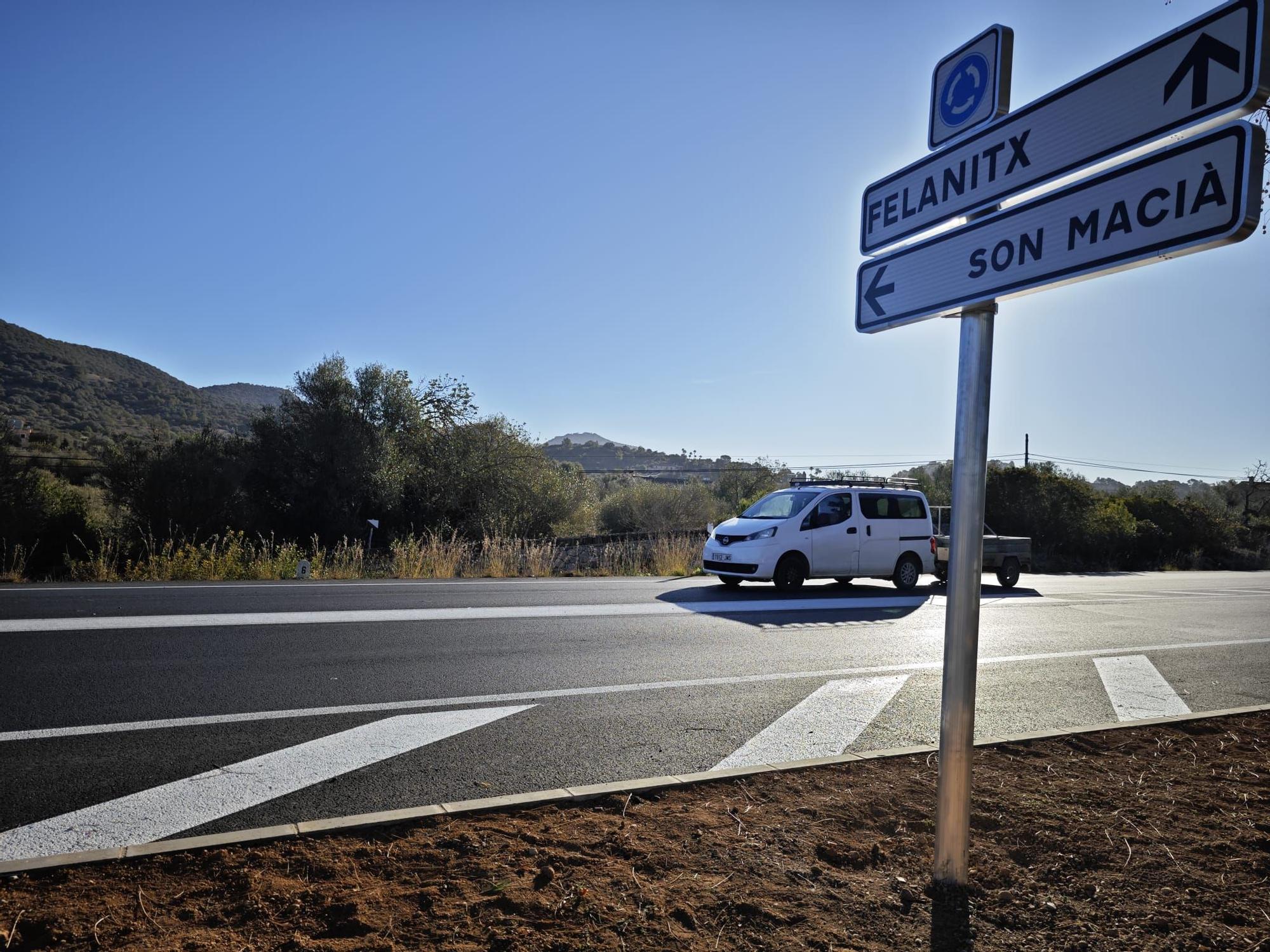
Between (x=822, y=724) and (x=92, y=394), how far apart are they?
63872mm

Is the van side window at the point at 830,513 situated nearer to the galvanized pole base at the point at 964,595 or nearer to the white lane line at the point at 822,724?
the white lane line at the point at 822,724

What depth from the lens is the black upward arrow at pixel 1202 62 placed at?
217 cm

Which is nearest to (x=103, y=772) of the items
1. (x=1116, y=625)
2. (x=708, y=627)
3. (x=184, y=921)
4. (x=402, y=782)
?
(x=402, y=782)

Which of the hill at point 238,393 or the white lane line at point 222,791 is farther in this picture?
the hill at point 238,393

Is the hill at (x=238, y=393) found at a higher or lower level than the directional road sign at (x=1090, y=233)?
higher

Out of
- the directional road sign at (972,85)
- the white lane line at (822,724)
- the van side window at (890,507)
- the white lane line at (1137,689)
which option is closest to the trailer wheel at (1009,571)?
the van side window at (890,507)

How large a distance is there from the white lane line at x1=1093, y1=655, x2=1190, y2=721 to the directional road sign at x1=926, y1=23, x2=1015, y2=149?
15.1ft

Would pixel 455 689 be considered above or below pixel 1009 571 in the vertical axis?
below

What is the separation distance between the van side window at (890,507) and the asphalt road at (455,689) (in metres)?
3.20

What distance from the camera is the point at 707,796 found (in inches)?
152

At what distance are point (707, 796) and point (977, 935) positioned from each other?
4.60ft

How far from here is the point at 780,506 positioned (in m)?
15.1

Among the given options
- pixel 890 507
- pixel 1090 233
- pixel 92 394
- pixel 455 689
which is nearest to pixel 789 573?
pixel 890 507

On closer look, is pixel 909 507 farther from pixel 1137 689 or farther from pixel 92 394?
pixel 92 394
